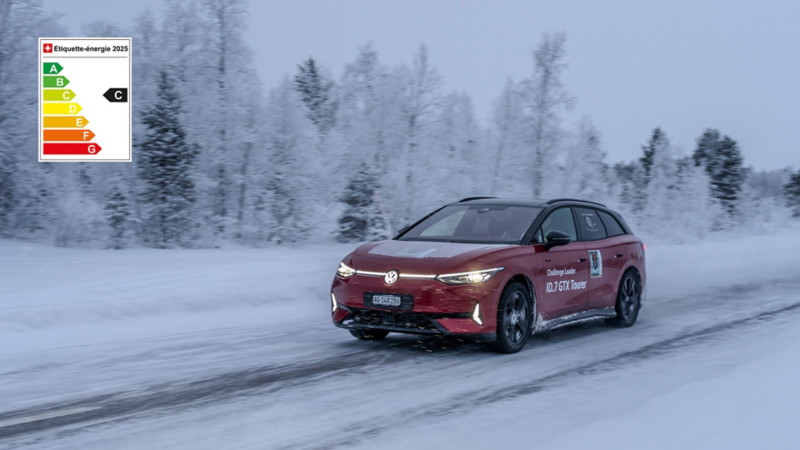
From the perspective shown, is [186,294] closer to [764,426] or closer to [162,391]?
[162,391]

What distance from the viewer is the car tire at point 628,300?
33.6ft

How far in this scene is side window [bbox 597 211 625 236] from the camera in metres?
10.4

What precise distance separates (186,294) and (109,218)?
22.0 metres

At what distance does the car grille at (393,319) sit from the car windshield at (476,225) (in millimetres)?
1320

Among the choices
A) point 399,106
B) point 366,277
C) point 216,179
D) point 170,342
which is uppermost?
point 399,106

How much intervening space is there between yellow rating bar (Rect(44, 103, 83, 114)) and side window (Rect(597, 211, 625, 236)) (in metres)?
12.4

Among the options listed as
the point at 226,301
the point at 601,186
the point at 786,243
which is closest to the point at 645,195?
the point at 601,186

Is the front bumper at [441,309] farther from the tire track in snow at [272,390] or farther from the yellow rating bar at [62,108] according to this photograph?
the yellow rating bar at [62,108]

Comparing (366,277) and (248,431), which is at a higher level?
(366,277)

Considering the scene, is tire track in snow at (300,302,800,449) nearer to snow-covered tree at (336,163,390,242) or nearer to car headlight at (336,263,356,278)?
car headlight at (336,263,356,278)

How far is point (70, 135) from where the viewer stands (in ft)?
66.1

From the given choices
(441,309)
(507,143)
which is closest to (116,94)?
(441,309)

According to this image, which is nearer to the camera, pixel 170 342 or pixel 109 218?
pixel 170 342

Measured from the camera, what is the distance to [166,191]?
32.8m
